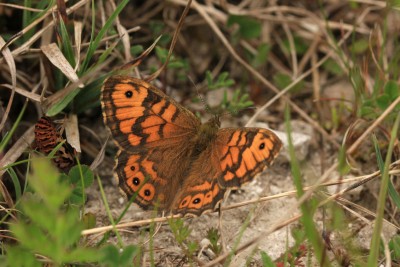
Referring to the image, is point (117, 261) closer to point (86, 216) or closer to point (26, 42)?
point (86, 216)

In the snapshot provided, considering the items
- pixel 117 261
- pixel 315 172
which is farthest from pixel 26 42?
pixel 315 172

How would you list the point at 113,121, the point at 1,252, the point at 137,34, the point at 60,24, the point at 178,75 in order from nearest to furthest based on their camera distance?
the point at 1,252 → the point at 113,121 → the point at 60,24 → the point at 178,75 → the point at 137,34

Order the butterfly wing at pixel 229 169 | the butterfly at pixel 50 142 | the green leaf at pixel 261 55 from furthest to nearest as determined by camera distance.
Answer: the green leaf at pixel 261 55
the butterfly at pixel 50 142
the butterfly wing at pixel 229 169

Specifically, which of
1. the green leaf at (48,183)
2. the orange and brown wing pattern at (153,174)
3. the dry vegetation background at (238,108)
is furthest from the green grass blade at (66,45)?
the green leaf at (48,183)

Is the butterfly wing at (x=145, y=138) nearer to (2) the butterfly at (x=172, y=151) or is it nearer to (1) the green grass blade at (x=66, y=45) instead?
(2) the butterfly at (x=172, y=151)

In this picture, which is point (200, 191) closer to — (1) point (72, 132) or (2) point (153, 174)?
(2) point (153, 174)

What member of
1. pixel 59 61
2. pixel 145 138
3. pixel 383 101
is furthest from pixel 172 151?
pixel 383 101

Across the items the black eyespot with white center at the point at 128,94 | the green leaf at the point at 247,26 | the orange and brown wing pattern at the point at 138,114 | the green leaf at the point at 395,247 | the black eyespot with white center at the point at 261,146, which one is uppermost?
the green leaf at the point at 247,26
